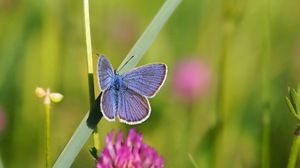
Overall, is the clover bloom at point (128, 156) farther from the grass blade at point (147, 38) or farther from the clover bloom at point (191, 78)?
the clover bloom at point (191, 78)

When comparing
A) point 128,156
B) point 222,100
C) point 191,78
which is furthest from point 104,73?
point 191,78

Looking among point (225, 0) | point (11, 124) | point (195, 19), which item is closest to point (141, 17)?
point (195, 19)

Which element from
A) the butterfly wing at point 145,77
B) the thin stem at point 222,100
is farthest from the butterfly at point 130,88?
the thin stem at point 222,100

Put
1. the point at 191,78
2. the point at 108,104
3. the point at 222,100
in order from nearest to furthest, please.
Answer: the point at 108,104 → the point at 222,100 → the point at 191,78

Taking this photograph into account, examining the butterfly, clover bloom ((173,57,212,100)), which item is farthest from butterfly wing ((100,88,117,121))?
clover bloom ((173,57,212,100))

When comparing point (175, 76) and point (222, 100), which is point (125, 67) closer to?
point (222, 100)

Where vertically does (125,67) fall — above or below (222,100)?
above

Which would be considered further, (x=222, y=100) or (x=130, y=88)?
(x=222, y=100)
